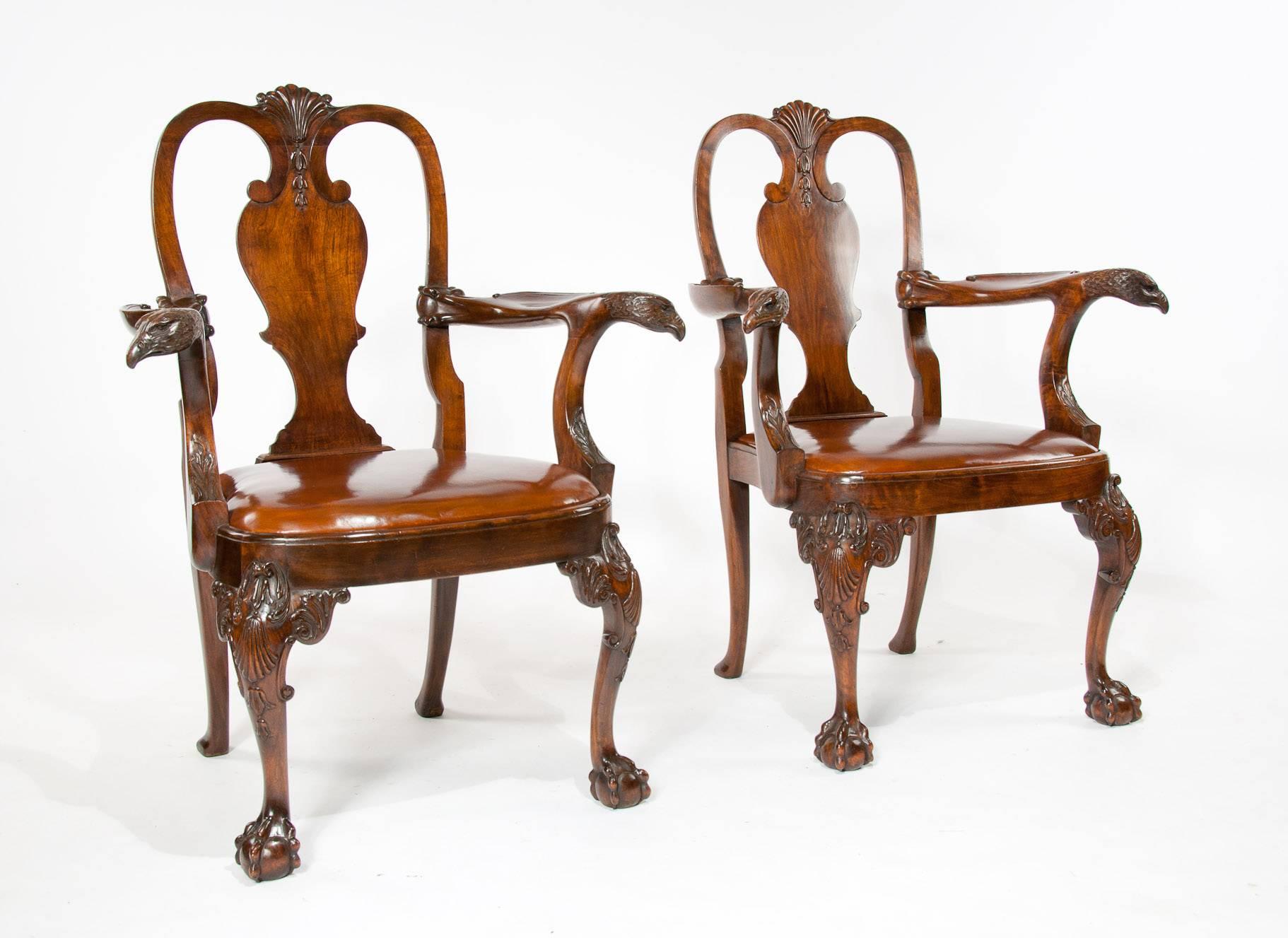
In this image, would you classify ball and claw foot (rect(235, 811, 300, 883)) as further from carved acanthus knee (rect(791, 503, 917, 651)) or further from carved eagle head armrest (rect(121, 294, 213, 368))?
carved acanthus knee (rect(791, 503, 917, 651))

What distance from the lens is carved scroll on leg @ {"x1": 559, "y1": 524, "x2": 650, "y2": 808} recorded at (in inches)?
96.4

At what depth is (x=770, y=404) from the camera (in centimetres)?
278

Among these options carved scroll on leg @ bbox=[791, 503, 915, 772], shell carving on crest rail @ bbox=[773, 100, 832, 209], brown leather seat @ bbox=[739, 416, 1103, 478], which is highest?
shell carving on crest rail @ bbox=[773, 100, 832, 209]

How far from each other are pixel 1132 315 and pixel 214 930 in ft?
10.7

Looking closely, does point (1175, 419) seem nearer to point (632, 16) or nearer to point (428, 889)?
point (632, 16)

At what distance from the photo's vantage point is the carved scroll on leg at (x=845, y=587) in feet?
8.73

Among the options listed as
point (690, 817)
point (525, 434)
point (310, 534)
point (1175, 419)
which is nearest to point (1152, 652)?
point (1175, 419)

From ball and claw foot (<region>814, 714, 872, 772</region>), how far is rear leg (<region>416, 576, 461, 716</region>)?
83cm

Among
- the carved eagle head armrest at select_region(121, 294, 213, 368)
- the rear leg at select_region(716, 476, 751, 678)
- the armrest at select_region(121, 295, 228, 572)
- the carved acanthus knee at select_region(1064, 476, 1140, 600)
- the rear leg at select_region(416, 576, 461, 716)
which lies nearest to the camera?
the carved eagle head armrest at select_region(121, 294, 213, 368)

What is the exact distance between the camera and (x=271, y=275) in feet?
9.09

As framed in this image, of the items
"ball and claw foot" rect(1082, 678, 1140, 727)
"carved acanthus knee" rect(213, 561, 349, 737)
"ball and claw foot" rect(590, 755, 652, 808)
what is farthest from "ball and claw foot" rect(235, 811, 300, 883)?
"ball and claw foot" rect(1082, 678, 1140, 727)

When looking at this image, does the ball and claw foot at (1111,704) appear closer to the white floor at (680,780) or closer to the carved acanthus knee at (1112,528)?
the white floor at (680,780)

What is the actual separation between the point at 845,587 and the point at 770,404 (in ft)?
1.31

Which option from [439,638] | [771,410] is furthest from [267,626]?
[771,410]
